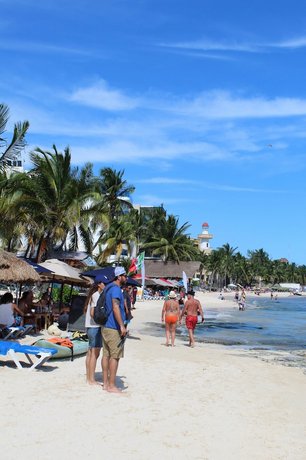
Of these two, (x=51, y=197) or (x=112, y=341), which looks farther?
(x=51, y=197)

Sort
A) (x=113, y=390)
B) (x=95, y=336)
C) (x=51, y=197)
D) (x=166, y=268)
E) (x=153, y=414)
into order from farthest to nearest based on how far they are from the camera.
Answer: (x=166, y=268)
(x=51, y=197)
(x=95, y=336)
(x=113, y=390)
(x=153, y=414)

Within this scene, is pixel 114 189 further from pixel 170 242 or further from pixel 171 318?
pixel 171 318

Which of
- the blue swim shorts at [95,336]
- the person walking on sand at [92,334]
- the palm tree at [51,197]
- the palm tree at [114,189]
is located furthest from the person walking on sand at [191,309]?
the palm tree at [114,189]

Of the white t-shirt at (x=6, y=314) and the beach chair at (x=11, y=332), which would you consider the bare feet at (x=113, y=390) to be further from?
the white t-shirt at (x=6, y=314)

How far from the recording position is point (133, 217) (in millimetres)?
54406

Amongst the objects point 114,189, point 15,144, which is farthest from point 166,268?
point 15,144

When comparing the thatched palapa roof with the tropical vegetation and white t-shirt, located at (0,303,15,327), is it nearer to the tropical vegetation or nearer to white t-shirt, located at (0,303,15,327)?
the tropical vegetation

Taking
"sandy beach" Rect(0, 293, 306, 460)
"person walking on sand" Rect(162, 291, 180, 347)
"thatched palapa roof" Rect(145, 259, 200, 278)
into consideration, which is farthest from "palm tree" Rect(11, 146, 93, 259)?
"thatched palapa roof" Rect(145, 259, 200, 278)

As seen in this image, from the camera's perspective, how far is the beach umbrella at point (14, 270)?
10.9 meters

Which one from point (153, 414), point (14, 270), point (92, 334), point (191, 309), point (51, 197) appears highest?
point (51, 197)

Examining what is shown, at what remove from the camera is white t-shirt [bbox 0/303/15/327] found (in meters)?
10.6

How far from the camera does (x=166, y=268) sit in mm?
60938

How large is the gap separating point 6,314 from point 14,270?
949mm

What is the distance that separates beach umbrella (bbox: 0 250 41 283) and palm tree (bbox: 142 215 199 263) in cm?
4901
